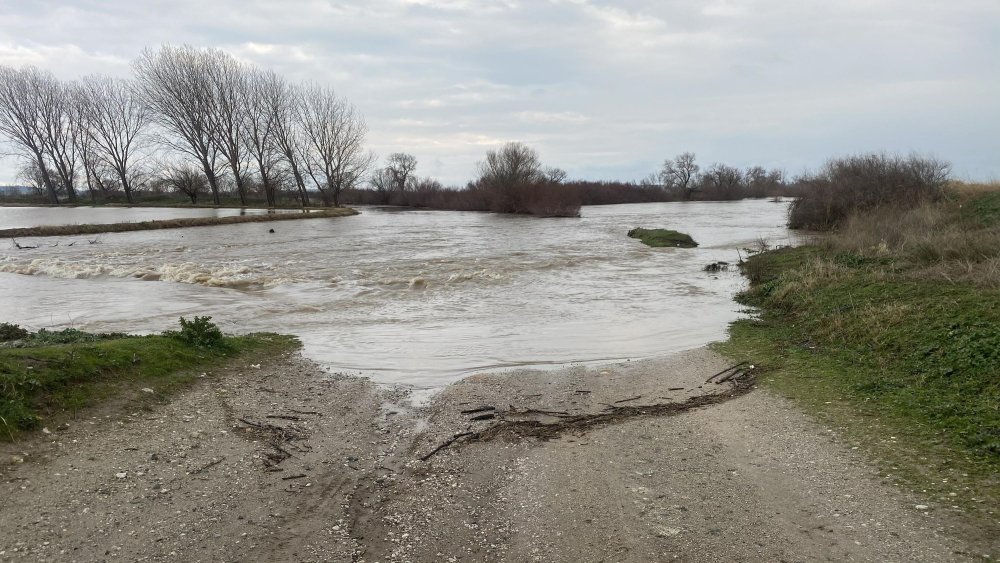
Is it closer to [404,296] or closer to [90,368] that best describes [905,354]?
[90,368]

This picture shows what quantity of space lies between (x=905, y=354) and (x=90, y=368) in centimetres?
979

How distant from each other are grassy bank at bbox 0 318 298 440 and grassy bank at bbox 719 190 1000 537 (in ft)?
24.1

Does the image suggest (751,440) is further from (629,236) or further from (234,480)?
(629,236)

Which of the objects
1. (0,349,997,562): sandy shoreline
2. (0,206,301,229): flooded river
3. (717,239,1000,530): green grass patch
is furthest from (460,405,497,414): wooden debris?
(0,206,301,229): flooded river

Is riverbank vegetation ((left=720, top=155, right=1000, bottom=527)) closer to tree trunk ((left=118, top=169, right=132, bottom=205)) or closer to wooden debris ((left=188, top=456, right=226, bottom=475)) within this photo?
wooden debris ((left=188, top=456, right=226, bottom=475))

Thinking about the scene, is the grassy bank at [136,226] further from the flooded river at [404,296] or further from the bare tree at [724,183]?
the bare tree at [724,183]

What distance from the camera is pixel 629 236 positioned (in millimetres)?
36094

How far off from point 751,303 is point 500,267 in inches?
416

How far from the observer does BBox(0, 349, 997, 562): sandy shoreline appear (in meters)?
3.95

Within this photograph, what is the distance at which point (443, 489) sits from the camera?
493 cm

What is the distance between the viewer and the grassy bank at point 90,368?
17.6 feet

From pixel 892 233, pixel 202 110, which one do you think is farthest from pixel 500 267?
pixel 202 110

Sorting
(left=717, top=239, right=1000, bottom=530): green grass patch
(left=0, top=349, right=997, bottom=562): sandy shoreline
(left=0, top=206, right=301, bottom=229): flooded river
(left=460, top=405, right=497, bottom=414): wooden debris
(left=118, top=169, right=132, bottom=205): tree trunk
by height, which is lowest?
(left=460, top=405, right=497, bottom=414): wooden debris

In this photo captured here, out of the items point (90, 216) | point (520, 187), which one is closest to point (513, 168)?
point (520, 187)
